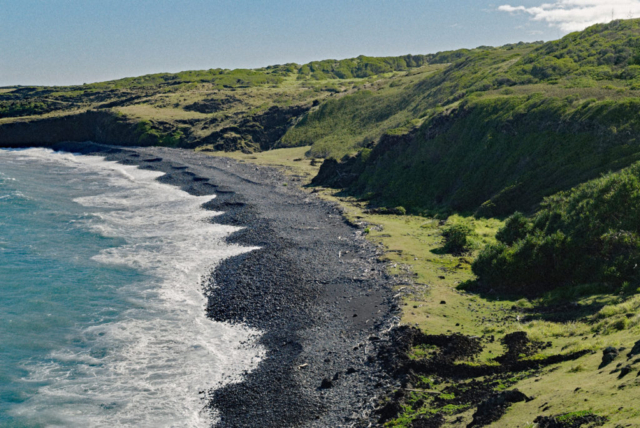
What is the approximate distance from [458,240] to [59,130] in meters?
108

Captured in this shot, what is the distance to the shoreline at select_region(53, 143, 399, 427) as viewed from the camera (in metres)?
20.3

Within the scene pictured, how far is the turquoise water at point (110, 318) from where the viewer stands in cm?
2155

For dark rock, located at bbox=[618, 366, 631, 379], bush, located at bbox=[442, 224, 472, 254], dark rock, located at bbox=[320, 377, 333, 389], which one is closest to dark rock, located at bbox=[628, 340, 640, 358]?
dark rock, located at bbox=[618, 366, 631, 379]

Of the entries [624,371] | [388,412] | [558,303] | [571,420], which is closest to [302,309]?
[388,412]

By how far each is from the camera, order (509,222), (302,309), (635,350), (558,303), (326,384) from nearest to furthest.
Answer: (635,350) < (326,384) < (558,303) < (302,309) < (509,222)

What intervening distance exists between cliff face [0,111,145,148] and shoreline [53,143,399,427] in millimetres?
70693

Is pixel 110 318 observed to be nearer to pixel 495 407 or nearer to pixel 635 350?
pixel 495 407

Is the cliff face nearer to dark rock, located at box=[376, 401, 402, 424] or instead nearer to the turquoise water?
the turquoise water

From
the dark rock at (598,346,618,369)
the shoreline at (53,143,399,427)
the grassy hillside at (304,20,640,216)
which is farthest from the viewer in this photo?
the grassy hillside at (304,20,640,216)

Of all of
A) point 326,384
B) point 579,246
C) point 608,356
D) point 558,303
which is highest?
point 579,246

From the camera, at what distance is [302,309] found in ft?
95.5

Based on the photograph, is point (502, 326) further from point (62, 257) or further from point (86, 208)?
point (86, 208)

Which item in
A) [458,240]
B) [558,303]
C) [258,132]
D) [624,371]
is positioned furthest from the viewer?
[258,132]

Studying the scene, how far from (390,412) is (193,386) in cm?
942
